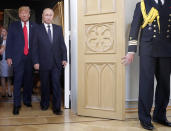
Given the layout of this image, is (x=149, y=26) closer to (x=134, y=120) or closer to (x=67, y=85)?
(x=134, y=120)

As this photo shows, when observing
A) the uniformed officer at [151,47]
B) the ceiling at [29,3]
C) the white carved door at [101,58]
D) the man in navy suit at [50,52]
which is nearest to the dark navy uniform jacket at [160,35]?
the uniformed officer at [151,47]

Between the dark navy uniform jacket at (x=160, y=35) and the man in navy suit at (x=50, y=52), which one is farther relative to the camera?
the man in navy suit at (x=50, y=52)

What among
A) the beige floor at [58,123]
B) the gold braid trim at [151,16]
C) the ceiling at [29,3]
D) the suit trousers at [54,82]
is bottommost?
the beige floor at [58,123]

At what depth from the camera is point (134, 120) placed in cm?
279

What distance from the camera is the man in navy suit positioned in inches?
125

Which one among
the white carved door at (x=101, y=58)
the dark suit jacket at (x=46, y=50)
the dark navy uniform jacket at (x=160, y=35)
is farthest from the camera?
the dark suit jacket at (x=46, y=50)

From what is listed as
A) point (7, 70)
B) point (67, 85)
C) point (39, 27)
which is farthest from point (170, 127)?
point (7, 70)

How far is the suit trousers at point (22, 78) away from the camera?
3.20 m

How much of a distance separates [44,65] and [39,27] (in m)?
0.51

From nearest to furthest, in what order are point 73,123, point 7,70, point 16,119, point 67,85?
point 73,123 < point 16,119 < point 67,85 < point 7,70

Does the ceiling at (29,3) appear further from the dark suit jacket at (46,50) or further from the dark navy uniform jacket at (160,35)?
the dark navy uniform jacket at (160,35)

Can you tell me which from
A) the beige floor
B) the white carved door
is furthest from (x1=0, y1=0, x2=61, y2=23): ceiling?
the beige floor

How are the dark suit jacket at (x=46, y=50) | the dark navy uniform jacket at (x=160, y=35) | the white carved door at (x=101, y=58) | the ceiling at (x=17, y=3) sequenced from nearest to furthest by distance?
the dark navy uniform jacket at (x=160, y=35), the white carved door at (x=101, y=58), the dark suit jacket at (x=46, y=50), the ceiling at (x=17, y=3)

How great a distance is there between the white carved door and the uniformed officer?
0.31m
